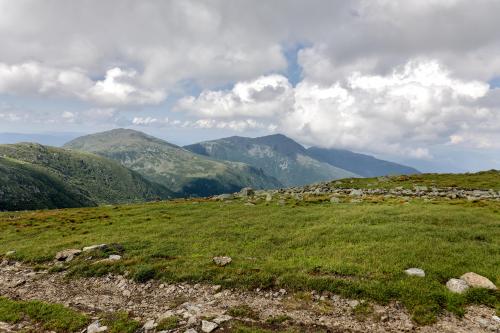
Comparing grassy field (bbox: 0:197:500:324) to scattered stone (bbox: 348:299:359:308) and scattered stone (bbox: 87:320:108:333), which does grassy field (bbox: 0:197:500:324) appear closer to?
scattered stone (bbox: 348:299:359:308)

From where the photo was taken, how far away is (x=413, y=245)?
2362 cm

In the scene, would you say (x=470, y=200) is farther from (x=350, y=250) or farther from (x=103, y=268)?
(x=103, y=268)

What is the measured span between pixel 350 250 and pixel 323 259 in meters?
2.73

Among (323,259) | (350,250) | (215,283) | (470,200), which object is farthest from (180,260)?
(470,200)

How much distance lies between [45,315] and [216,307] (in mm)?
9805

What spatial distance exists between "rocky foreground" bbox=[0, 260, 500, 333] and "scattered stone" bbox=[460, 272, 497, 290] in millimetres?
1935

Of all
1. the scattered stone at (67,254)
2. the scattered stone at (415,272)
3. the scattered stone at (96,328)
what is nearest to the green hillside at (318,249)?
the scattered stone at (415,272)

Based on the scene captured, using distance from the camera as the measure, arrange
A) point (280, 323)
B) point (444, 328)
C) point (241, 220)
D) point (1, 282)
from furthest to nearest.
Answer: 1. point (241, 220)
2. point (1, 282)
3. point (280, 323)
4. point (444, 328)

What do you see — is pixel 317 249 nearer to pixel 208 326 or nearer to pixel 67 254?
pixel 208 326

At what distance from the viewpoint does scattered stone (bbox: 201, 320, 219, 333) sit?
1481 centimetres

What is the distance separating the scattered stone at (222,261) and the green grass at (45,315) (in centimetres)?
905

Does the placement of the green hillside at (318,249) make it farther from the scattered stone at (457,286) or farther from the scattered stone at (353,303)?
the scattered stone at (353,303)

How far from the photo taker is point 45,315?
59.1 feet

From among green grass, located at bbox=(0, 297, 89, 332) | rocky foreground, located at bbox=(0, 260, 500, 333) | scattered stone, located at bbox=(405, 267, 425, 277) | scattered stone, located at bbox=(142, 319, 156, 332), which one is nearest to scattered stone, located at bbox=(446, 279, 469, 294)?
rocky foreground, located at bbox=(0, 260, 500, 333)
